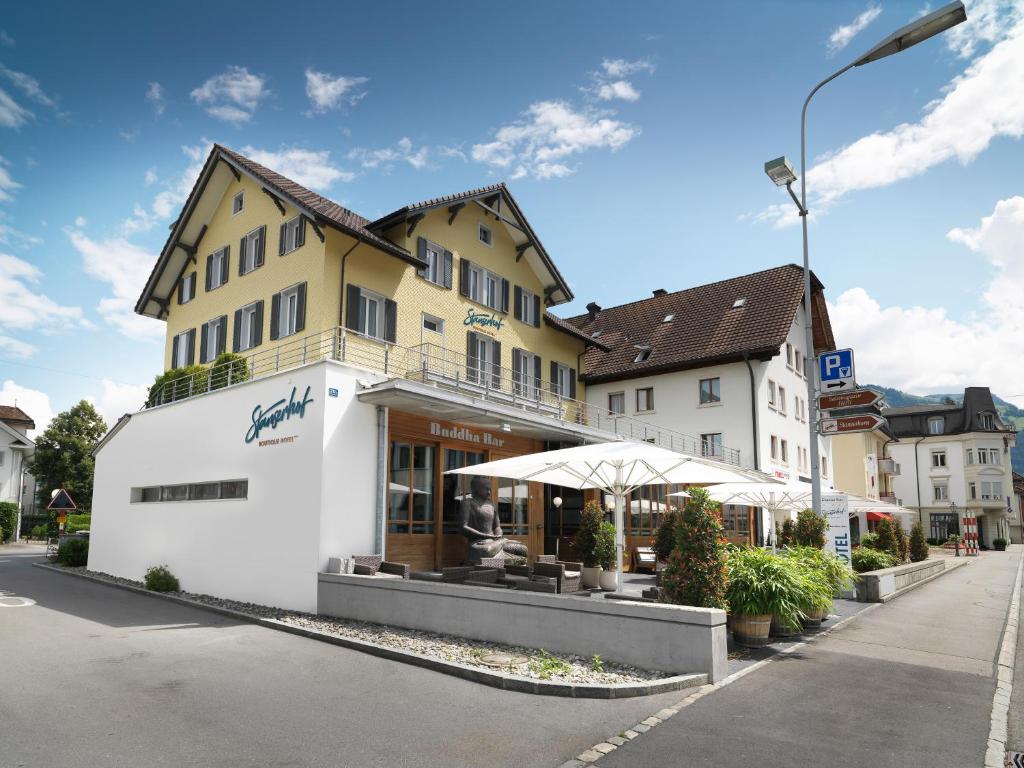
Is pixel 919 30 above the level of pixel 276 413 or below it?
above

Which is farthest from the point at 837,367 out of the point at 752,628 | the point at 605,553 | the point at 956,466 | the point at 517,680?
the point at 956,466

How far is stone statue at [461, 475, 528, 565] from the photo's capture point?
1584 centimetres

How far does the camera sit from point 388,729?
262 inches

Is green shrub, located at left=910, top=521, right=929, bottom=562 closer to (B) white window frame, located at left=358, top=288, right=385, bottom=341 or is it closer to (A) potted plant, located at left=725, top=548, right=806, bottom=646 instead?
(A) potted plant, located at left=725, top=548, right=806, bottom=646

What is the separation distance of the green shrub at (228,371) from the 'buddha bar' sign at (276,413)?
1964 millimetres

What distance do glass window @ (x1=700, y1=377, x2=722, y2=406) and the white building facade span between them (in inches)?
1899

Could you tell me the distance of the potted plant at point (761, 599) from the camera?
10398mm

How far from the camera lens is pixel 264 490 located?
14914 millimetres

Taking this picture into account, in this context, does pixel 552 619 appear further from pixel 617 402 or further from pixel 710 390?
pixel 617 402

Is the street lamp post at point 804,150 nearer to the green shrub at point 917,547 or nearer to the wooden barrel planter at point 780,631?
the wooden barrel planter at point 780,631

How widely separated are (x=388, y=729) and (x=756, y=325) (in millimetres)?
25624

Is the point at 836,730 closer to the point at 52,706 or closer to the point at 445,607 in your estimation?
the point at 445,607

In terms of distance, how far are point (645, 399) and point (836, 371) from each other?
1720cm

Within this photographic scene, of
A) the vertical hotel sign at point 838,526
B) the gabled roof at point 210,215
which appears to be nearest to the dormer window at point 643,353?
the vertical hotel sign at point 838,526
